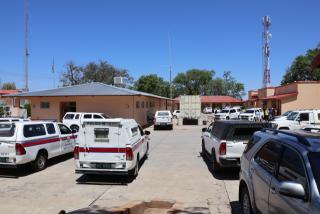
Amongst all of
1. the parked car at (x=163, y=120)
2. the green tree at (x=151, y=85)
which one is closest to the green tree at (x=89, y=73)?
the green tree at (x=151, y=85)

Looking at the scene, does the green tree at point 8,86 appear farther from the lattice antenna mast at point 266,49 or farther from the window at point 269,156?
the window at point 269,156

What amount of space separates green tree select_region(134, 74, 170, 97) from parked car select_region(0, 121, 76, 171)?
92.4m

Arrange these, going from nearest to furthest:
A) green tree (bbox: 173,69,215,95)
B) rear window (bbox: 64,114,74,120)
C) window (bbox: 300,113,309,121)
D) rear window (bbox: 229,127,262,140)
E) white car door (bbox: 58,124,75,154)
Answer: rear window (bbox: 229,127,262,140)
white car door (bbox: 58,124,75,154)
window (bbox: 300,113,309,121)
rear window (bbox: 64,114,74,120)
green tree (bbox: 173,69,215,95)

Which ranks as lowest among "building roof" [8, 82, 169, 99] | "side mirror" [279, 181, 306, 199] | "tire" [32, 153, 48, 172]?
"tire" [32, 153, 48, 172]

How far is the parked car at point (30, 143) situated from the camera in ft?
39.4

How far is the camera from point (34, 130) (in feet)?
43.0

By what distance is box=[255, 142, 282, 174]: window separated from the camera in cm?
519

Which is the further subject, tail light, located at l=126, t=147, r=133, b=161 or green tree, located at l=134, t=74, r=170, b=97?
green tree, located at l=134, t=74, r=170, b=97

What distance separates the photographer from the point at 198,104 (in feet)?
137

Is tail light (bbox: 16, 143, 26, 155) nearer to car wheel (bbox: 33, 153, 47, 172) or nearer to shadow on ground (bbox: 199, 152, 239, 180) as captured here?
car wheel (bbox: 33, 153, 47, 172)

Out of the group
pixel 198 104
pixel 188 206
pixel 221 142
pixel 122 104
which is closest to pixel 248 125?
pixel 221 142

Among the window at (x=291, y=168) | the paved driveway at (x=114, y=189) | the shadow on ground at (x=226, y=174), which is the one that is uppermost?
the window at (x=291, y=168)


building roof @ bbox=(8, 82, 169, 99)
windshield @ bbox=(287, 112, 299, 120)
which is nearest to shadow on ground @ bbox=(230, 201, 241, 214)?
windshield @ bbox=(287, 112, 299, 120)

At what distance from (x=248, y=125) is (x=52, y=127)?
7.51 meters
